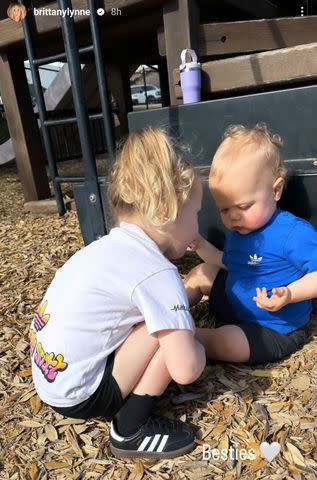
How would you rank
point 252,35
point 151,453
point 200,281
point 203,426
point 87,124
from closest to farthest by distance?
point 151,453, point 203,426, point 200,281, point 87,124, point 252,35

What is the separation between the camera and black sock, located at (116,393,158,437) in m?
1.49

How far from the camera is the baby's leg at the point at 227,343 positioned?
183cm

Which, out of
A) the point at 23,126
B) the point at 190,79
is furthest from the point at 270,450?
the point at 23,126

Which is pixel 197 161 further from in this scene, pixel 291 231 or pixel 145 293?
pixel 145 293

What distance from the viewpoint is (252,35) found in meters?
3.33

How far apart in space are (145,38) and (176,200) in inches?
174

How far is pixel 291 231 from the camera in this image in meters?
1.79

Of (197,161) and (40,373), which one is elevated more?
(197,161)

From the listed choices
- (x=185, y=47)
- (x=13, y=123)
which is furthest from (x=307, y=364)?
(x=13, y=123)

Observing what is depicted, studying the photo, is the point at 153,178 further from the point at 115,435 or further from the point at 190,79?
the point at 190,79

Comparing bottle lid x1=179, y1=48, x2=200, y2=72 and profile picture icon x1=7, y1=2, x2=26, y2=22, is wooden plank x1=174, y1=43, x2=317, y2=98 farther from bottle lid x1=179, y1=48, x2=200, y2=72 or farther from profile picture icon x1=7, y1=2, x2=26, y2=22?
profile picture icon x1=7, y1=2, x2=26, y2=22

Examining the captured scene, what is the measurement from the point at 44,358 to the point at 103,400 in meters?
0.24

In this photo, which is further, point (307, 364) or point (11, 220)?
point (11, 220)

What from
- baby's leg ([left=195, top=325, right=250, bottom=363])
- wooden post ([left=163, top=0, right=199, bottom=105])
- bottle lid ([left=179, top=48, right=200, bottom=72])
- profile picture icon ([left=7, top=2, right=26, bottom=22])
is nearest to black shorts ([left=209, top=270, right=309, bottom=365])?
baby's leg ([left=195, top=325, right=250, bottom=363])
